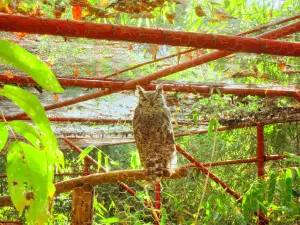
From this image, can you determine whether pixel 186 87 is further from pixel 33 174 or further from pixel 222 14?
pixel 33 174

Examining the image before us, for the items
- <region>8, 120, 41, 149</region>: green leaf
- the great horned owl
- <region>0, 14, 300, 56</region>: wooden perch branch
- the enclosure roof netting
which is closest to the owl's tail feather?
the great horned owl

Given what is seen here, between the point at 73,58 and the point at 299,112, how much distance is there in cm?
161

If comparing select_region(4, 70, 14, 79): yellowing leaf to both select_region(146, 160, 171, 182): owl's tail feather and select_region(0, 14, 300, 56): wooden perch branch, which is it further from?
select_region(0, 14, 300, 56): wooden perch branch

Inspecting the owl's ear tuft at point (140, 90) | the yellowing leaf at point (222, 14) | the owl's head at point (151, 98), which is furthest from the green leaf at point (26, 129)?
the owl's head at point (151, 98)

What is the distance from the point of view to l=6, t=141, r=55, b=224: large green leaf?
12.3 inches

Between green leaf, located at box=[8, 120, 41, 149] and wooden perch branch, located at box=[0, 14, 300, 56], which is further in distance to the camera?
wooden perch branch, located at box=[0, 14, 300, 56]

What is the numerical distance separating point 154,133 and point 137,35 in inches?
54.2

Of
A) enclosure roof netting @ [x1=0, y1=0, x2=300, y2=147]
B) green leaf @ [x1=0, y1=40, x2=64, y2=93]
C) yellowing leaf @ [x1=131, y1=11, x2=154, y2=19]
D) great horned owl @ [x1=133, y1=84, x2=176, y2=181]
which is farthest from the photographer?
great horned owl @ [x1=133, y1=84, x2=176, y2=181]

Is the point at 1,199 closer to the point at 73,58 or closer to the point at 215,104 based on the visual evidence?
the point at 73,58


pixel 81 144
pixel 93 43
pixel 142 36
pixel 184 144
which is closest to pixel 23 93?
pixel 142 36

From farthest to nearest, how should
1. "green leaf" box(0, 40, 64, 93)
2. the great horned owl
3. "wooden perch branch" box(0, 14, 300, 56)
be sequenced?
the great horned owl
"wooden perch branch" box(0, 14, 300, 56)
"green leaf" box(0, 40, 64, 93)

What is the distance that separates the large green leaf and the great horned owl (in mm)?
2000

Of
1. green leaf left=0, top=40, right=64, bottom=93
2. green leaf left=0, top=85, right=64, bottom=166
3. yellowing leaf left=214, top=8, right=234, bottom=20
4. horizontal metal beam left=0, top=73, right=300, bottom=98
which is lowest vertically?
horizontal metal beam left=0, top=73, right=300, bottom=98

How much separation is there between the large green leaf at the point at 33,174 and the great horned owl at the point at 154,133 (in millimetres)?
2000
